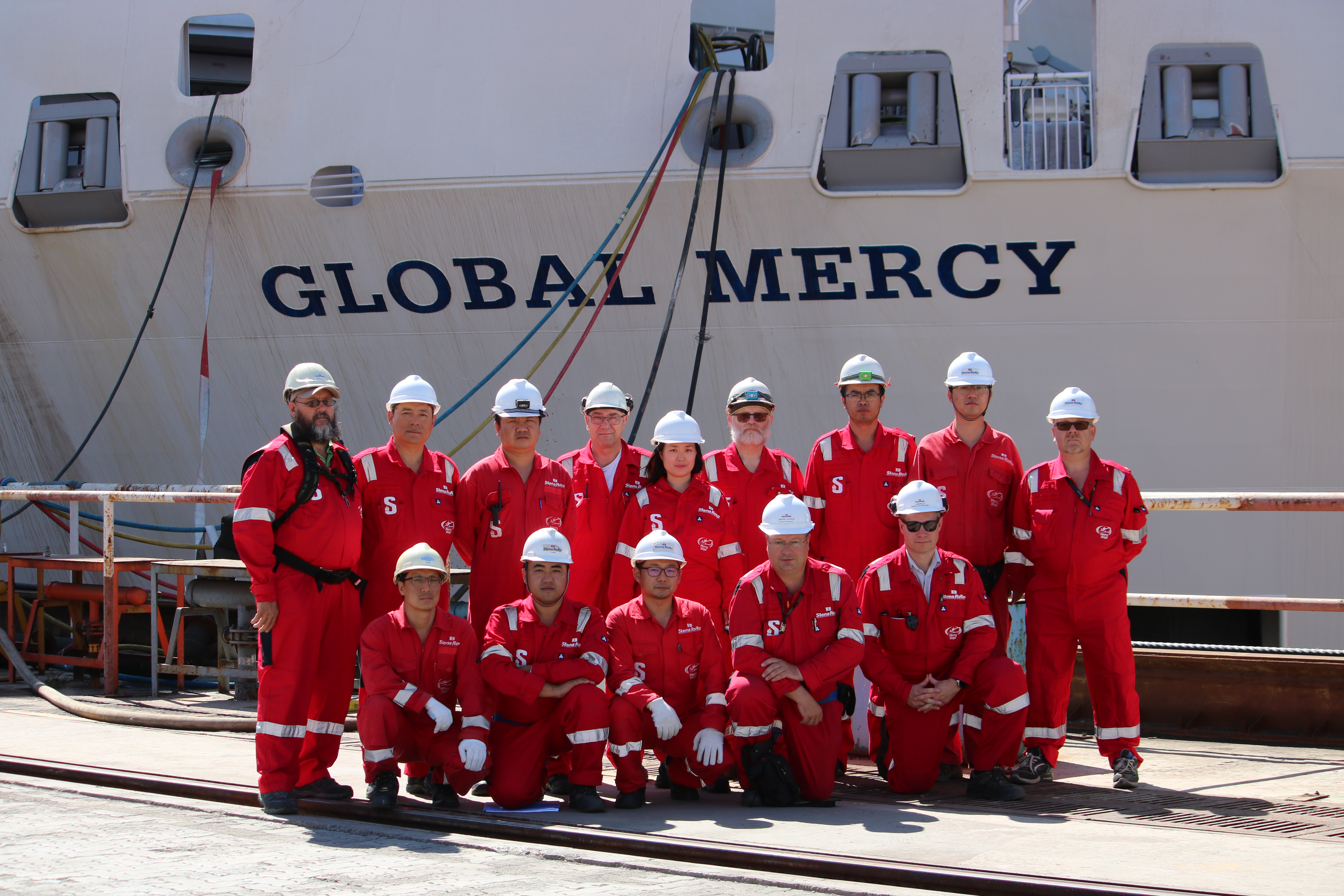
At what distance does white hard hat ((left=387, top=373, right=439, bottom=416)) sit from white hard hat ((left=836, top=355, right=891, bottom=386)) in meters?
1.69

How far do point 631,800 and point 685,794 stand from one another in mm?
256

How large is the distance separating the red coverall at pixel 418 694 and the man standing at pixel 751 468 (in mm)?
1272

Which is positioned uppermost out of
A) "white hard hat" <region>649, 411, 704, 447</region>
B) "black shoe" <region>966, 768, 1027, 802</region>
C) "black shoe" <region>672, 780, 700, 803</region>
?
"white hard hat" <region>649, 411, 704, 447</region>

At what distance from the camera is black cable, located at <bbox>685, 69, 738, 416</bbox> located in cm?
747

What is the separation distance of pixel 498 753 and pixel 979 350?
4.78 meters

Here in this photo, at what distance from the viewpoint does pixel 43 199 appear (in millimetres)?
8898

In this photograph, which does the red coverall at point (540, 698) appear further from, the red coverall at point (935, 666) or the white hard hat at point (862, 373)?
the white hard hat at point (862, 373)

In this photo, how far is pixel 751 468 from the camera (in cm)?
504

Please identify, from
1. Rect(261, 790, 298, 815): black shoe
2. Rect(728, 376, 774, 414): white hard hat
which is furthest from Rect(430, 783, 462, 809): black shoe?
Rect(728, 376, 774, 414): white hard hat

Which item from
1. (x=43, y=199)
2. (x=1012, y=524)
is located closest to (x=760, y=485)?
(x=1012, y=524)

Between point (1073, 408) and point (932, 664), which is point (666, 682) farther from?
point (1073, 408)

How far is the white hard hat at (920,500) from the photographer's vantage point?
14.6 feet

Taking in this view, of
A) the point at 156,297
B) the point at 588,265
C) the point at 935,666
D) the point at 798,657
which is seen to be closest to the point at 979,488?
the point at 935,666

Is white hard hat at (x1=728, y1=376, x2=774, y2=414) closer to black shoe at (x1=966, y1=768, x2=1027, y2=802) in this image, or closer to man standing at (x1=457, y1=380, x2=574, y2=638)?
man standing at (x1=457, y1=380, x2=574, y2=638)
